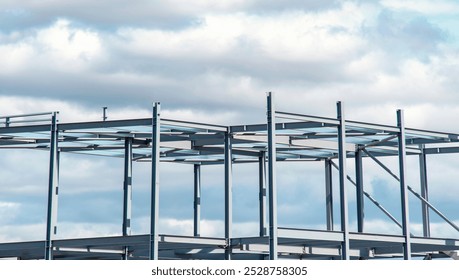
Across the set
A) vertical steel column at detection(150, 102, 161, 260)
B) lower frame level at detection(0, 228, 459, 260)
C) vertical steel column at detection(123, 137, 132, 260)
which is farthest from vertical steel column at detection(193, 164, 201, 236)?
vertical steel column at detection(150, 102, 161, 260)

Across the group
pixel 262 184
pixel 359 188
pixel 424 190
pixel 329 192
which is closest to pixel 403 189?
pixel 359 188

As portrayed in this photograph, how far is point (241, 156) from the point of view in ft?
187

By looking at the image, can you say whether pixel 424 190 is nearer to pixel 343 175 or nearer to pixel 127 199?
pixel 343 175

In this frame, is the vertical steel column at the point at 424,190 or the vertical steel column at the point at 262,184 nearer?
the vertical steel column at the point at 262,184

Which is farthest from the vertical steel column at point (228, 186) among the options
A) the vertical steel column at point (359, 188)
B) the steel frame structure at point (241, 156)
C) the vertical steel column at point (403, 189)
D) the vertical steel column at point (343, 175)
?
the vertical steel column at point (359, 188)

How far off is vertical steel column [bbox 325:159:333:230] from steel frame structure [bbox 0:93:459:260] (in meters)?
0.82

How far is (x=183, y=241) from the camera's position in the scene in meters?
41.4

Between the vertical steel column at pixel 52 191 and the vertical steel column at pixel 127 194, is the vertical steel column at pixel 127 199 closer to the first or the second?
the vertical steel column at pixel 127 194

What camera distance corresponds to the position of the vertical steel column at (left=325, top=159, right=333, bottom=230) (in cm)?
5759

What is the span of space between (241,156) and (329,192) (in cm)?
589

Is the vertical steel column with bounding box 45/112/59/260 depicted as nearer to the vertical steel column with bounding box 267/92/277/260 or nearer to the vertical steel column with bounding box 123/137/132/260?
the vertical steel column with bounding box 123/137/132/260

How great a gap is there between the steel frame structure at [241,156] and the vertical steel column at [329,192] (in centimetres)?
82

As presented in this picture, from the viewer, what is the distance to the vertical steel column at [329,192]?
57594 millimetres
